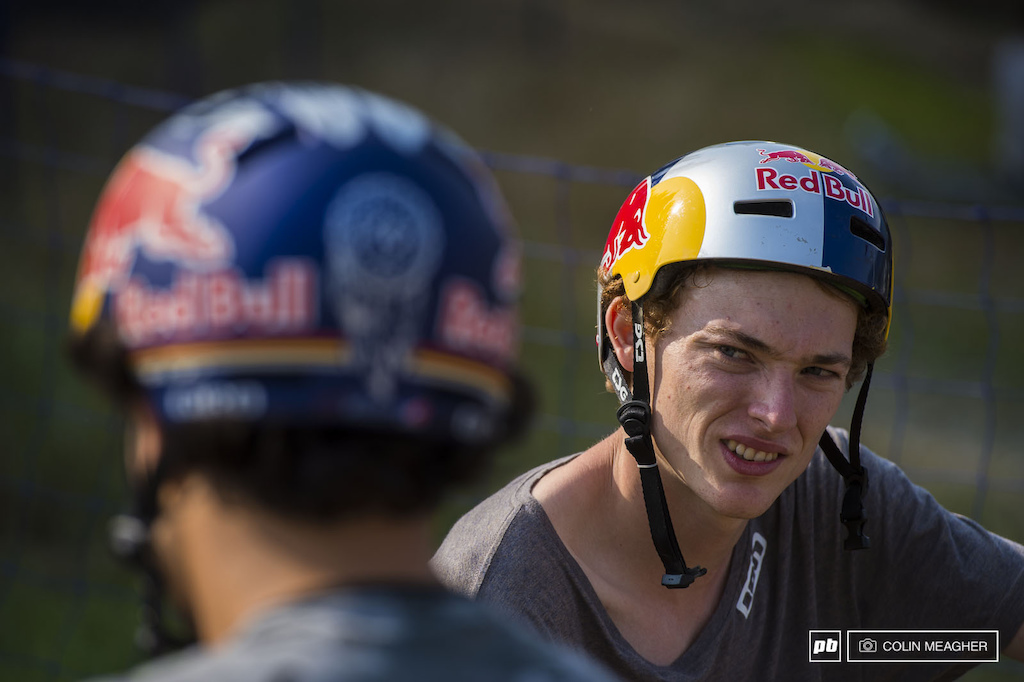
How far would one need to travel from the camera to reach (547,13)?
23172mm

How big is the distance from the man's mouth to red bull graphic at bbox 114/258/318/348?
4.95ft

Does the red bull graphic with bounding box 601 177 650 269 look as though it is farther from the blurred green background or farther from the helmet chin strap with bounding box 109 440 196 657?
the helmet chin strap with bounding box 109 440 196 657

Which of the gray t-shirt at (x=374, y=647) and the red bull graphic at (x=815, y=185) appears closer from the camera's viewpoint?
the gray t-shirt at (x=374, y=647)

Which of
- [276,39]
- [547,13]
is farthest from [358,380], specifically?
[547,13]

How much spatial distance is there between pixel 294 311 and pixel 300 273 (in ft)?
0.15

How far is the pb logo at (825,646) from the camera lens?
2889mm

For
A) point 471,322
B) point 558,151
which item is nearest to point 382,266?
point 471,322

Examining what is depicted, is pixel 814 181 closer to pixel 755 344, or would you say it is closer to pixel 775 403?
pixel 755 344

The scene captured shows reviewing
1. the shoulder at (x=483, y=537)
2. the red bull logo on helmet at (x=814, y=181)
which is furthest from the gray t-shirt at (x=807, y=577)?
the red bull logo on helmet at (x=814, y=181)

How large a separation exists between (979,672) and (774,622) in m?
3.19

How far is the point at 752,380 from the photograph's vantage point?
257 cm

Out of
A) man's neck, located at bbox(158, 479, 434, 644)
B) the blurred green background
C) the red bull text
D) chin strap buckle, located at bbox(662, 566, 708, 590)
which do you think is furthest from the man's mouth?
man's neck, located at bbox(158, 479, 434, 644)

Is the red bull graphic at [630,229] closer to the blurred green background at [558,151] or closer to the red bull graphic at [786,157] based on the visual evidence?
the red bull graphic at [786,157]

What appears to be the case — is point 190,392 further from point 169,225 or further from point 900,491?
point 900,491
